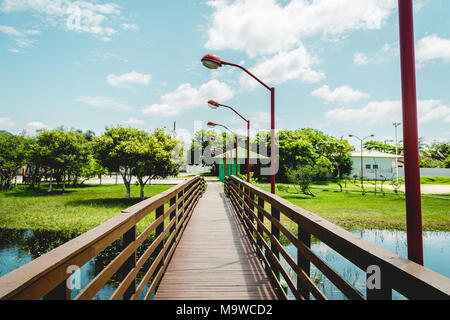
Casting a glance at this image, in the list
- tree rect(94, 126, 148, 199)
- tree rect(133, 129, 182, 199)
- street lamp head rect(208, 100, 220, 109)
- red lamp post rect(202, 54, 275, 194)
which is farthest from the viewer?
tree rect(133, 129, 182, 199)

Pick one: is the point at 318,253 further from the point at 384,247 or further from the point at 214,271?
the point at 214,271

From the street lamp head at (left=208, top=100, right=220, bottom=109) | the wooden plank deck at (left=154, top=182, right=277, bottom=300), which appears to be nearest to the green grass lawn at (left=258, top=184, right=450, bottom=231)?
the street lamp head at (left=208, top=100, right=220, bottom=109)

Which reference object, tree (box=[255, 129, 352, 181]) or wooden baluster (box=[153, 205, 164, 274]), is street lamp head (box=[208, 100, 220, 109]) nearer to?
wooden baluster (box=[153, 205, 164, 274])

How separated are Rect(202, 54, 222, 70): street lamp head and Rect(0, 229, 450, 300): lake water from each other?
6.39 m

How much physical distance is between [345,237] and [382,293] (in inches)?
15.5

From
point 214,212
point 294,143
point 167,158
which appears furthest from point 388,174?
point 214,212

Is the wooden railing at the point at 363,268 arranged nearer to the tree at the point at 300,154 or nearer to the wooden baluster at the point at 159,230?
the wooden baluster at the point at 159,230

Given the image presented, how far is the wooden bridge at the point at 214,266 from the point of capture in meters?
1.17

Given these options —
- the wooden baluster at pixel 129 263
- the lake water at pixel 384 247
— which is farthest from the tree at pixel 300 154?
the wooden baluster at pixel 129 263

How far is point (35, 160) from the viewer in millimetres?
29188

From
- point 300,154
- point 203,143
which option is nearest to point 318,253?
point 300,154

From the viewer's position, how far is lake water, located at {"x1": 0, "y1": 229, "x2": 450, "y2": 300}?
7.71 meters

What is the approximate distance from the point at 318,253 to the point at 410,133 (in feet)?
28.4
